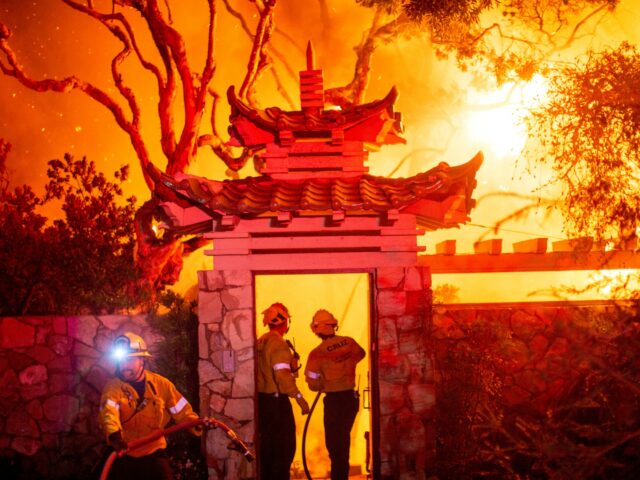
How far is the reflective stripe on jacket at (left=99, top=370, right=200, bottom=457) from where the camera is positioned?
720 cm

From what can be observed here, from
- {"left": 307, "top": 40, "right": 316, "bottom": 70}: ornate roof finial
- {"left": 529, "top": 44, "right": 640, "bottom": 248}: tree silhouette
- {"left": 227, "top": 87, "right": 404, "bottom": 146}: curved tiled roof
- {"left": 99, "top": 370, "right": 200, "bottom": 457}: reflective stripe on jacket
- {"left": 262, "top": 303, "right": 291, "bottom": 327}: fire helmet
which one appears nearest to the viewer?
{"left": 99, "top": 370, "right": 200, "bottom": 457}: reflective stripe on jacket

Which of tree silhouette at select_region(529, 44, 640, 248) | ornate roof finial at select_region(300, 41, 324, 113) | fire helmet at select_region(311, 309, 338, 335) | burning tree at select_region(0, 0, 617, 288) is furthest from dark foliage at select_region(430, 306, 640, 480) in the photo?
burning tree at select_region(0, 0, 617, 288)

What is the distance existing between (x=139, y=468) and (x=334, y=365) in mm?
3030

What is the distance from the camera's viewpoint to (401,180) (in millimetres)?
9586

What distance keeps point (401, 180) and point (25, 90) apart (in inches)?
476

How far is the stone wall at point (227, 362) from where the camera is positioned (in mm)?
9484

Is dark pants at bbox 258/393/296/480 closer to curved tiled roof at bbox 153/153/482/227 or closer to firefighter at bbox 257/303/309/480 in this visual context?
firefighter at bbox 257/303/309/480

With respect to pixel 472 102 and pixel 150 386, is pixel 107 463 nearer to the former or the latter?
pixel 150 386

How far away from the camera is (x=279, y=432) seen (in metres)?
9.57

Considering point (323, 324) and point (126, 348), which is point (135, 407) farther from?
point (323, 324)

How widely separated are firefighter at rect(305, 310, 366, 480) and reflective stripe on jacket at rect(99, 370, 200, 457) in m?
2.24

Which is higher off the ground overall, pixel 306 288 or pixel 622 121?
pixel 622 121

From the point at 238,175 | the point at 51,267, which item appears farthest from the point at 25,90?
the point at 51,267

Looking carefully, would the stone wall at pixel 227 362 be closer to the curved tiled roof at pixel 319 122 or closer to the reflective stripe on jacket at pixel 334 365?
the reflective stripe on jacket at pixel 334 365
